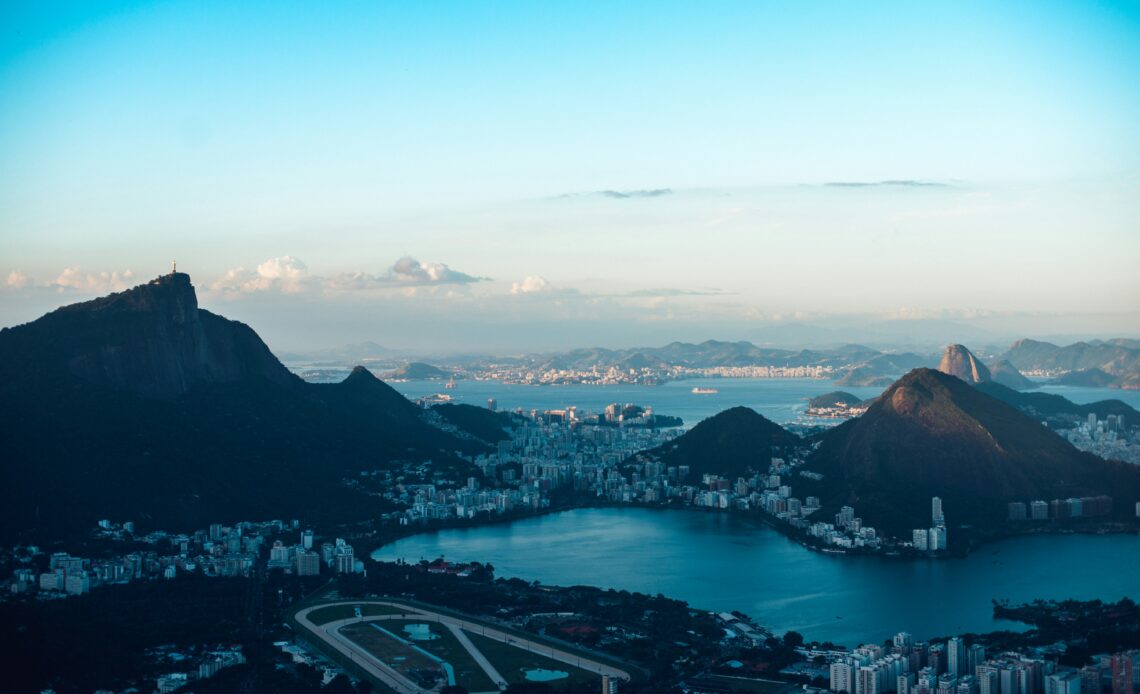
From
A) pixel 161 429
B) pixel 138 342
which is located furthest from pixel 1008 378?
pixel 161 429

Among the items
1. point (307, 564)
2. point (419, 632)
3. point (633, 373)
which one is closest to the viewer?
point (419, 632)

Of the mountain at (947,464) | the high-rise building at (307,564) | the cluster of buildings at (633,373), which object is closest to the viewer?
the high-rise building at (307,564)

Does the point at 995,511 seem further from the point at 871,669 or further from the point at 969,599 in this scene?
the point at 871,669

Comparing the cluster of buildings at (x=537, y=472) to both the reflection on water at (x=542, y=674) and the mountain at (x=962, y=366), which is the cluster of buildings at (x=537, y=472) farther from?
the mountain at (x=962, y=366)

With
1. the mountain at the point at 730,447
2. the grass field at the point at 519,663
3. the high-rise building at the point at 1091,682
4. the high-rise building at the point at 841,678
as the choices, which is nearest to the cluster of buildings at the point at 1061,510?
the mountain at the point at 730,447

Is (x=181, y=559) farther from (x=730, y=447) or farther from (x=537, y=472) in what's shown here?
(x=730, y=447)

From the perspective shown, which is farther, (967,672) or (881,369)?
(881,369)

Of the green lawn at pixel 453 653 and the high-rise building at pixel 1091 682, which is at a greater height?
the high-rise building at pixel 1091 682
